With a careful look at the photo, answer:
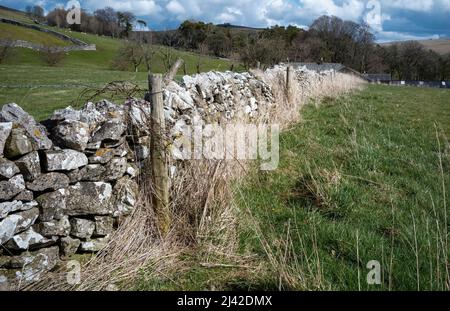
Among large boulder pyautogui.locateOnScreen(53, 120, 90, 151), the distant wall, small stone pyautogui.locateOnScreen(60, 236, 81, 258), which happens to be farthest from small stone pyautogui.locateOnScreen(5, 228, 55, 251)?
the distant wall

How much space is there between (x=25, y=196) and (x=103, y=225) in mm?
763

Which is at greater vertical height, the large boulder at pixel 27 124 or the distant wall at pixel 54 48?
the distant wall at pixel 54 48

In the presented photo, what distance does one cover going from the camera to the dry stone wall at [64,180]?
275 centimetres

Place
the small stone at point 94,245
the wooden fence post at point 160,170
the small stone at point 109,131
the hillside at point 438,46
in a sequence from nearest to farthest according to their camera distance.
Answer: the small stone at point 94,245 < the small stone at point 109,131 < the wooden fence post at point 160,170 < the hillside at point 438,46

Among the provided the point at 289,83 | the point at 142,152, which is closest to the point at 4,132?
the point at 142,152

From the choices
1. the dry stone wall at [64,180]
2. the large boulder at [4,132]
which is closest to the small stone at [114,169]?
the dry stone wall at [64,180]

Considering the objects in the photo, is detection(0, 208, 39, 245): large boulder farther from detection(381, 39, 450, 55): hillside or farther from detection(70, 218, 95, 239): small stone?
detection(381, 39, 450, 55): hillside

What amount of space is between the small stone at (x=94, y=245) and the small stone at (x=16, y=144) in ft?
3.27

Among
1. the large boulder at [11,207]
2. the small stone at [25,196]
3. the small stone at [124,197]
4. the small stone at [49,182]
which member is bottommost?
the small stone at [124,197]

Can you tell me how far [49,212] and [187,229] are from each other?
1.27 metres

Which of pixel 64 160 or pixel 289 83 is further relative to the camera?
pixel 289 83

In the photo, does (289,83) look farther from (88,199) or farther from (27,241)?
(27,241)

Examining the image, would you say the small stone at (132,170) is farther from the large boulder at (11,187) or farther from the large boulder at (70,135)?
the large boulder at (11,187)

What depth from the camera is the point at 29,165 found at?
281 centimetres
